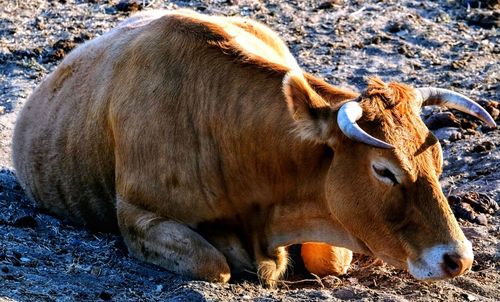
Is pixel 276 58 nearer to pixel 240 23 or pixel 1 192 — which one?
pixel 240 23

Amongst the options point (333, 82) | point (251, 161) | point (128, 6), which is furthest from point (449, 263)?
point (128, 6)

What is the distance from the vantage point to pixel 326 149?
688 centimetres

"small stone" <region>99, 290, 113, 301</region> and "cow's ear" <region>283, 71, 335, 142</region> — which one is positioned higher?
"cow's ear" <region>283, 71, 335, 142</region>

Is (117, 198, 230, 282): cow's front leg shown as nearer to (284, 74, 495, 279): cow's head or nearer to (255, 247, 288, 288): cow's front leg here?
(255, 247, 288, 288): cow's front leg

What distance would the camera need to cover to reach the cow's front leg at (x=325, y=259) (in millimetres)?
7508

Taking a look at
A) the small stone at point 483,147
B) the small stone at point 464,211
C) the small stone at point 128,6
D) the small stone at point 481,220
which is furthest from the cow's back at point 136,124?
the small stone at point 128,6

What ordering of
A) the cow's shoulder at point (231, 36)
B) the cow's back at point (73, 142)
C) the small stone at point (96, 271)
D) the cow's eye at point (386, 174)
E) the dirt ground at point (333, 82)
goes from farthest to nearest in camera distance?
1. the cow's back at point (73, 142)
2. the cow's shoulder at point (231, 36)
3. the small stone at point (96, 271)
4. the dirt ground at point (333, 82)
5. the cow's eye at point (386, 174)

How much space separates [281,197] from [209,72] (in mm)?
1014

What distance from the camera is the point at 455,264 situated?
6.34 m

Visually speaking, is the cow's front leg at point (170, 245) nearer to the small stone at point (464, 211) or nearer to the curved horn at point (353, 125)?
the curved horn at point (353, 125)

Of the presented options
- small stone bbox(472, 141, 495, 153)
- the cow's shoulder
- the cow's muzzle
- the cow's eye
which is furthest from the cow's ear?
small stone bbox(472, 141, 495, 153)

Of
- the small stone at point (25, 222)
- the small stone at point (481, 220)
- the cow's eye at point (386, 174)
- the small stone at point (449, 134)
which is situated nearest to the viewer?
the cow's eye at point (386, 174)

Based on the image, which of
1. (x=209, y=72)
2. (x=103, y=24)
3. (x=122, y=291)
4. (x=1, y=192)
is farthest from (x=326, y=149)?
(x=103, y=24)

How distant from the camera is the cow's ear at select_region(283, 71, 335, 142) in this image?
21.7 ft
